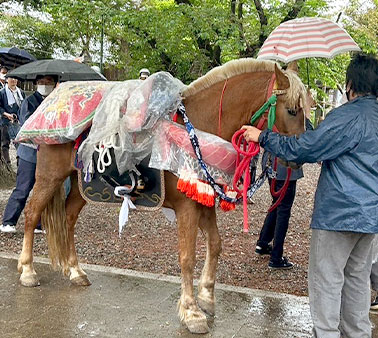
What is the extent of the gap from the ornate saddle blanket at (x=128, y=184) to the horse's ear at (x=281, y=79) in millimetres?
1042

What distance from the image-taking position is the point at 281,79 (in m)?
3.11

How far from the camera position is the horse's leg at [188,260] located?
3.42 metres

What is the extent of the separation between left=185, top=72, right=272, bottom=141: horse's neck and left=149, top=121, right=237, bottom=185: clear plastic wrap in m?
0.13

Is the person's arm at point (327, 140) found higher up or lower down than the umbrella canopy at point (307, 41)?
lower down

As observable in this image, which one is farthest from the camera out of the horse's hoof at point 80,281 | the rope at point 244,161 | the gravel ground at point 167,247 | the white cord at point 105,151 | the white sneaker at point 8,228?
the white sneaker at point 8,228

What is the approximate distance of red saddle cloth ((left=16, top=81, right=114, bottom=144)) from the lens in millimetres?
3793

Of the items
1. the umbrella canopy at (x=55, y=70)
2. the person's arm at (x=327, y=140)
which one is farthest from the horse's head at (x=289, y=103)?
the umbrella canopy at (x=55, y=70)

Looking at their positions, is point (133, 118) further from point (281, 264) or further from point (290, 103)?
point (281, 264)

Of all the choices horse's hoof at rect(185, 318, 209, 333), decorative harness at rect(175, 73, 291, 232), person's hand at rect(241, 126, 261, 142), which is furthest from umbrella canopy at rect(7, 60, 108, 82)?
horse's hoof at rect(185, 318, 209, 333)

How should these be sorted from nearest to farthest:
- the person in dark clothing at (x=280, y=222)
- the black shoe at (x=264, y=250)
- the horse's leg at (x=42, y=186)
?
the horse's leg at (x=42, y=186), the person in dark clothing at (x=280, y=222), the black shoe at (x=264, y=250)

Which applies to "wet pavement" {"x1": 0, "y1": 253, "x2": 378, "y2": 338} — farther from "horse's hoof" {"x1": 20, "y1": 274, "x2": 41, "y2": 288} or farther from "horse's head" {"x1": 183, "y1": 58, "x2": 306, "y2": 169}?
"horse's head" {"x1": 183, "y1": 58, "x2": 306, "y2": 169}

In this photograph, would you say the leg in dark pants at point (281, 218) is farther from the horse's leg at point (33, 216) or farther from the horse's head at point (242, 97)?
the horse's leg at point (33, 216)

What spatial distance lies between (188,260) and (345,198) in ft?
4.19

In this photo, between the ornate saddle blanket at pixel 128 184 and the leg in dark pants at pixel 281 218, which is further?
the leg in dark pants at pixel 281 218
